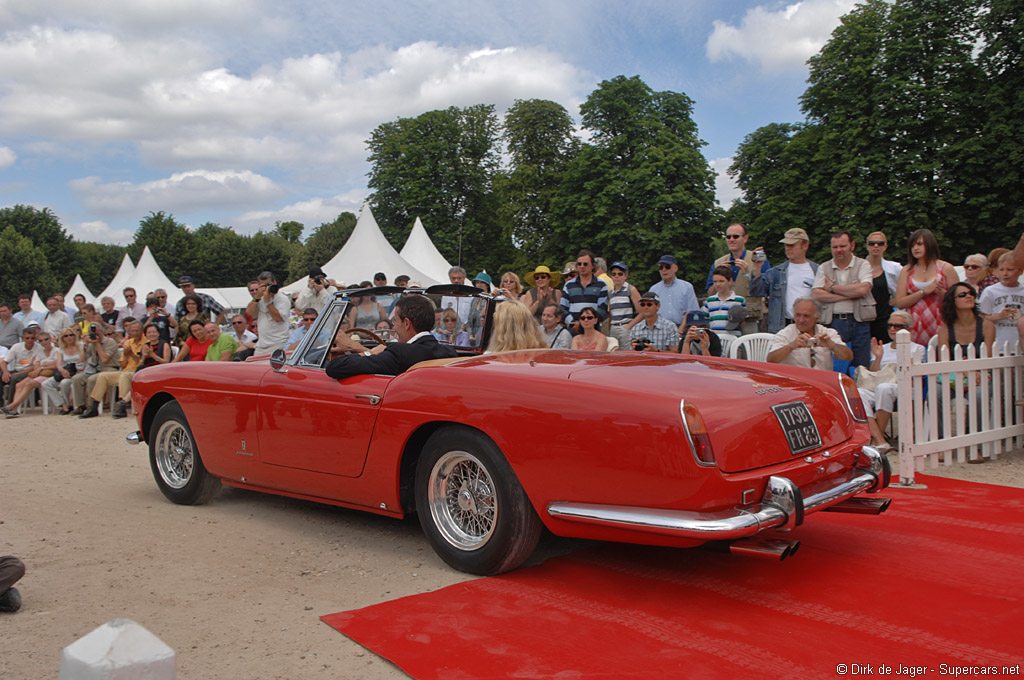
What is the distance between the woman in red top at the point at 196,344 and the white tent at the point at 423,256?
14245 millimetres

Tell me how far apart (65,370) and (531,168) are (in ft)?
101

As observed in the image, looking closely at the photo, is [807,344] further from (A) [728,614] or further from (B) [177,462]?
(B) [177,462]

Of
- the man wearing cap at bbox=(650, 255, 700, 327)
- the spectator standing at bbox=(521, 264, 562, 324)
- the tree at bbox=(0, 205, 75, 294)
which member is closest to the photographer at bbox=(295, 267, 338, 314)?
the spectator standing at bbox=(521, 264, 562, 324)

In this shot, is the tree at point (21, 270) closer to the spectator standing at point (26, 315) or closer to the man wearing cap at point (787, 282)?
the spectator standing at point (26, 315)

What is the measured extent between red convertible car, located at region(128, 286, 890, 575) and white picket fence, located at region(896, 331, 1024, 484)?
2153 mm

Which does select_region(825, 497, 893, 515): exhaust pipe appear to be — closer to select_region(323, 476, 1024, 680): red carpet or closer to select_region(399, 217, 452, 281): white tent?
select_region(323, 476, 1024, 680): red carpet

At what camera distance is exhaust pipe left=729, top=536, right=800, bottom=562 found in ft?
10.3

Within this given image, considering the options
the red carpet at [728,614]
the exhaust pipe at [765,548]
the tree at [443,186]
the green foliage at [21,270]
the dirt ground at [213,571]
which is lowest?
the dirt ground at [213,571]

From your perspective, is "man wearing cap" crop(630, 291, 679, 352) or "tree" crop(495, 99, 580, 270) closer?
"man wearing cap" crop(630, 291, 679, 352)

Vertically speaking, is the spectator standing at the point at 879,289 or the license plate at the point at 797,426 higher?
the spectator standing at the point at 879,289

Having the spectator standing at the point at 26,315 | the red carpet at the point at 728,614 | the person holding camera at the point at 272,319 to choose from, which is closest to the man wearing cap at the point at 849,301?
the red carpet at the point at 728,614

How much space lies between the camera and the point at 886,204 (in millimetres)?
25391

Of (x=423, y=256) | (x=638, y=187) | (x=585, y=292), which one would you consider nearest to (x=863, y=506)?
(x=585, y=292)

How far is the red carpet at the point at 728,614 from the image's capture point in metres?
2.81
